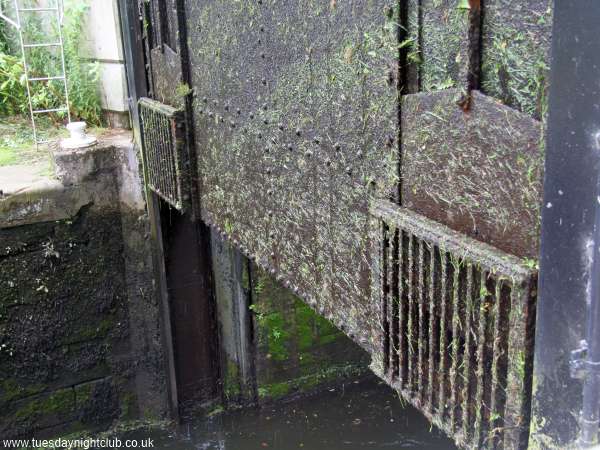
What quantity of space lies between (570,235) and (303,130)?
4.18ft

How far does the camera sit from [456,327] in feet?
5.12

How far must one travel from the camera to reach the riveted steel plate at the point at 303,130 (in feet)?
6.31

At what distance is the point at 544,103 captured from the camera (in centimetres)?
130

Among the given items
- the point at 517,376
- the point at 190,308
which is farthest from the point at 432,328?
the point at 190,308

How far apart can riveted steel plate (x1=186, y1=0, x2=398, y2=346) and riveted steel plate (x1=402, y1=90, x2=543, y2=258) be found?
0.12m

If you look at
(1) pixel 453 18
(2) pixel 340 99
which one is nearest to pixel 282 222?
(2) pixel 340 99

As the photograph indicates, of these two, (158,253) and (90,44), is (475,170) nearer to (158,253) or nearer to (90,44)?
(158,253)

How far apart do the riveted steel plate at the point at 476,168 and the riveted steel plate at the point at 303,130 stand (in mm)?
117

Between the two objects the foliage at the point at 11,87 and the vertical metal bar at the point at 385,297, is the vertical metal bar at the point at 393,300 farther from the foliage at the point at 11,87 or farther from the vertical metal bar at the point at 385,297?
the foliage at the point at 11,87

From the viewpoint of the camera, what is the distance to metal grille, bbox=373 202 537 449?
4.54 feet

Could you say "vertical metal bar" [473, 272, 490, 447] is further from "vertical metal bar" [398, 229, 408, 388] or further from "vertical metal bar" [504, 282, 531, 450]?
"vertical metal bar" [398, 229, 408, 388]

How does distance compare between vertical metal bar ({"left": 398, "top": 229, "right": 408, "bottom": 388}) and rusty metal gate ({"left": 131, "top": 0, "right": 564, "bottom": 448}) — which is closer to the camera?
rusty metal gate ({"left": 131, "top": 0, "right": 564, "bottom": 448})

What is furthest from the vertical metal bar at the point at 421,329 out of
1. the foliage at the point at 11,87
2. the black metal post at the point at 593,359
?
the foliage at the point at 11,87

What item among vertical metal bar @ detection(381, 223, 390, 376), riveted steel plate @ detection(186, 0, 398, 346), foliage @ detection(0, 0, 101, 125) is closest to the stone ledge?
foliage @ detection(0, 0, 101, 125)
